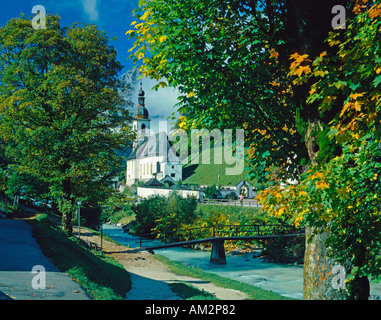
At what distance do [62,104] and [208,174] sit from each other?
70.9m

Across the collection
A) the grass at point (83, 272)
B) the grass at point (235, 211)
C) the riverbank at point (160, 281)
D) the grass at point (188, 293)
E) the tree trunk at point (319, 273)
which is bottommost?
the riverbank at point (160, 281)

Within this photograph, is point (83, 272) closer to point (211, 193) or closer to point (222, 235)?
point (222, 235)

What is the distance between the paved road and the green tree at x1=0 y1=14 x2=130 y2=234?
636 cm

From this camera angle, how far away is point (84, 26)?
2017 centimetres

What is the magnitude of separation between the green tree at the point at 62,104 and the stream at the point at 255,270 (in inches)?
413

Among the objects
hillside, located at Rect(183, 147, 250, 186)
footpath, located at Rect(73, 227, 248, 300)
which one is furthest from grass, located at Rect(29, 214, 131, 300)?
hillside, located at Rect(183, 147, 250, 186)

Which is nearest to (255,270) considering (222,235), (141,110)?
(222,235)

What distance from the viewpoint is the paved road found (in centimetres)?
709

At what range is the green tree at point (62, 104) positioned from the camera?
61.3 feet

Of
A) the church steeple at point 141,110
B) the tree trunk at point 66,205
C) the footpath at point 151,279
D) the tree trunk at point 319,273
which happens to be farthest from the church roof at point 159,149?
the tree trunk at point 319,273

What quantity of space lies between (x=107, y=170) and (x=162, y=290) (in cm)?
951

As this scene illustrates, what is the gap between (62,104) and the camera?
2027cm

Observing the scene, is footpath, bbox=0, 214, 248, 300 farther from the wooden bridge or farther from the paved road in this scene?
the wooden bridge

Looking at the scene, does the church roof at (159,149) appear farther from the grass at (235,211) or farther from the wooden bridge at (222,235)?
the wooden bridge at (222,235)
